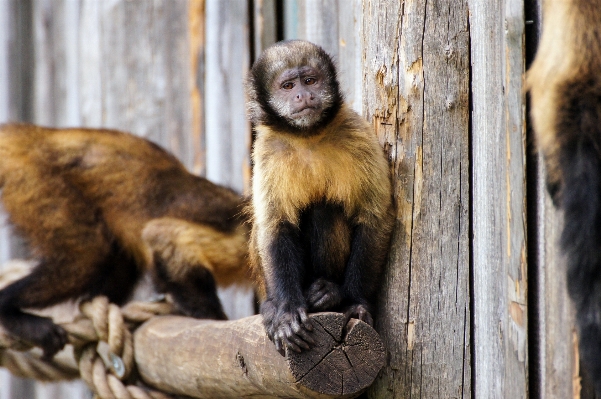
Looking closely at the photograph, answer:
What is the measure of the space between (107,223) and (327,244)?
296 cm

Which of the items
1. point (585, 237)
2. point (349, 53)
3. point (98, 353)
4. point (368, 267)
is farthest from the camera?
point (98, 353)

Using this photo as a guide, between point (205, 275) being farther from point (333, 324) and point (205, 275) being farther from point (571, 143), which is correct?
point (571, 143)

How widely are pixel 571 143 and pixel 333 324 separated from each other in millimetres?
1280

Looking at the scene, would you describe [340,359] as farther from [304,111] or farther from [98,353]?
[98,353]

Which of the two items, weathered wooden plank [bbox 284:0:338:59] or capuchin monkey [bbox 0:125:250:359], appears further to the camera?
capuchin monkey [bbox 0:125:250:359]

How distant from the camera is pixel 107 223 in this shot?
6.20 metres

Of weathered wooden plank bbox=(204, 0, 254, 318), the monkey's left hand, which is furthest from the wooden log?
weathered wooden plank bbox=(204, 0, 254, 318)

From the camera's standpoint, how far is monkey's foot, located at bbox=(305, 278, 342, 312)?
360 cm

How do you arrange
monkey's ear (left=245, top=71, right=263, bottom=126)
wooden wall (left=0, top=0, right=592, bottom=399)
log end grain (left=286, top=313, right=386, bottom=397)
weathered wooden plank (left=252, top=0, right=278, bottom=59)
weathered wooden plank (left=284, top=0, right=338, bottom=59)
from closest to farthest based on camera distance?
wooden wall (left=0, top=0, right=592, bottom=399)
log end grain (left=286, top=313, right=386, bottom=397)
monkey's ear (left=245, top=71, right=263, bottom=126)
weathered wooden plank (left=284, top=0, right=338, bottom=59)
weathered wooden plank (left=252, top=0, right=278, bottom=59)

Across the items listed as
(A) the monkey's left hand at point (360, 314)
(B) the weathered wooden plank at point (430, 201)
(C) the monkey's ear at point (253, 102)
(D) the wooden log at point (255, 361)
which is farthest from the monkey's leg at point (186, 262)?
(B) the weathered wooden plank at point (430, 201)

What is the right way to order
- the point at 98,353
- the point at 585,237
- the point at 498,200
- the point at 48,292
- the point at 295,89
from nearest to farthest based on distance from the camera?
the point at 585,237
the point at 498,200
the point at 295,89
the point at 98,353
the point at 48,292

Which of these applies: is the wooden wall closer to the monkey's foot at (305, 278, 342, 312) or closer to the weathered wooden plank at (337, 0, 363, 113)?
the weathered wooden plank at (337, 0, 363, 113)

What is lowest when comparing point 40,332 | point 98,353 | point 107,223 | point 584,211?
point 98,353

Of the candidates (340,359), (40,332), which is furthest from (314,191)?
(40,332)
